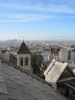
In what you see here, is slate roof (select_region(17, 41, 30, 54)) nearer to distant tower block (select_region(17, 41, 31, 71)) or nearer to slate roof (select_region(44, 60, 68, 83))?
distant tower block (select_region(17, 41, 31, 71))

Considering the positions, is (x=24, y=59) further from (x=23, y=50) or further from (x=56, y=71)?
(x=56, y=71)

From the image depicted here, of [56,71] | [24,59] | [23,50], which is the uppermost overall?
[23,50]

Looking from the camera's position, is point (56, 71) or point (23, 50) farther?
point (23, 50)

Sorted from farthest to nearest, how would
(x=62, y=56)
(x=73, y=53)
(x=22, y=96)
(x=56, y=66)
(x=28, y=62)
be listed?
(x=73, y=53) → (x=62, y=56) → (x=28, y=62) → (x=56, y=66) → (x=22, y=96)

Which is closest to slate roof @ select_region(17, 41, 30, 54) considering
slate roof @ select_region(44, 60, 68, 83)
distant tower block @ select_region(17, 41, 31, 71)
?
distant tower block @ select_region(17, 41, 31, 71)

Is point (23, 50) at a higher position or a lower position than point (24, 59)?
higher

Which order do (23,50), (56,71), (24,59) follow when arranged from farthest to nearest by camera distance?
(23,50) < (24,59) < (56,71)

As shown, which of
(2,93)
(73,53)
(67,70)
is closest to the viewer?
(2,93)

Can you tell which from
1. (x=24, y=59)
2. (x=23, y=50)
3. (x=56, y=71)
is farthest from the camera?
(x=23, y=50)

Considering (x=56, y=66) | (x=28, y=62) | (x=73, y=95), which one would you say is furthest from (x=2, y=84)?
(x=28, y=62)

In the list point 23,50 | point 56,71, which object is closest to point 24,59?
point 23,50

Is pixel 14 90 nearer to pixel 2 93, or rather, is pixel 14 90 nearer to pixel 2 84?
pixel 2 84

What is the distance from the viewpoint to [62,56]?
423 feet

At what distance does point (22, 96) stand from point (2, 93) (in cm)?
62
